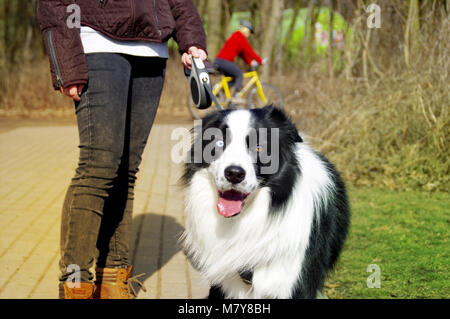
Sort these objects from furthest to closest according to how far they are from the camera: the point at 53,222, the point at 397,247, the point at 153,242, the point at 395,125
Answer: the point at 395,125
the point at 53,222
the point at 153,242
the point at 397,247

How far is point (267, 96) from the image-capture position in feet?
40.3

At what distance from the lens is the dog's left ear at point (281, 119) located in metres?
2.98

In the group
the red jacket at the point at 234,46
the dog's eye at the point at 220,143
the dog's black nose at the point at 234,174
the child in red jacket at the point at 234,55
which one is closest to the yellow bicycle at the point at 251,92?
the child in red jacket at the point at 234,55

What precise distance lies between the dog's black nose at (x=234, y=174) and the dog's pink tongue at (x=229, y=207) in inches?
6.1

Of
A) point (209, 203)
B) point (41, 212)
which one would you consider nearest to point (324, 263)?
point (209, 203)

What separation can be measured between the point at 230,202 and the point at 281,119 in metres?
0.57

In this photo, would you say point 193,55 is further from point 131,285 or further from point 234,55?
point 234,55

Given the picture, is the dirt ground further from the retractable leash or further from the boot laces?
the retractable leash

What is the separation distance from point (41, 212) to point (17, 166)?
2.50 metres

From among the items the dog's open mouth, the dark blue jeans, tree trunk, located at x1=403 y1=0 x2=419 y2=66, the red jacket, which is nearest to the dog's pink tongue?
the dog's open mouth

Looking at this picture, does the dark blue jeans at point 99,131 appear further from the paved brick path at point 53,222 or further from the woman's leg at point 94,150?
the paved brick path at point 53,222

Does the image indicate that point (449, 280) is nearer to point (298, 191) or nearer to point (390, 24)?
point (298, 191)

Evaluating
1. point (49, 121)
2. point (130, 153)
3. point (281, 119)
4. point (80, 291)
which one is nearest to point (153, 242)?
point (130, 153)

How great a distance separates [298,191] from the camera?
2.85 metres
